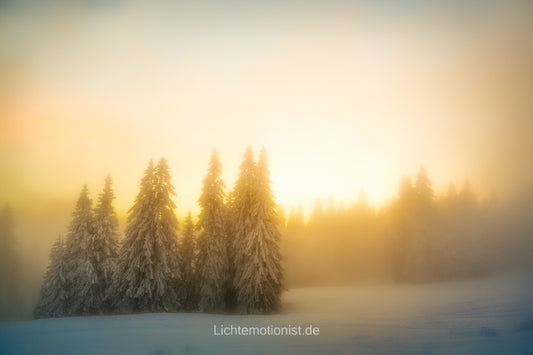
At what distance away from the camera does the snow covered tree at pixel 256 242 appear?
71.5 ft

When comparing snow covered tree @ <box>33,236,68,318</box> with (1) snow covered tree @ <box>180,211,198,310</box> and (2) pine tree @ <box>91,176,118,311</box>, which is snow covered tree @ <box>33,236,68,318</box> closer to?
(2) pine tree @ <box>91,176,118,311</box>

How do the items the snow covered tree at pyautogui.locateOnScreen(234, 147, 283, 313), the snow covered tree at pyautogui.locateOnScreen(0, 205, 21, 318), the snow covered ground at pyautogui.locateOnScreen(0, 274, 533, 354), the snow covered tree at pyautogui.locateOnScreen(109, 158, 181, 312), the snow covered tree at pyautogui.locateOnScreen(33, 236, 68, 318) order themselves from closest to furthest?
the snow covered ground at pyautogui.locateOnScreen(0, 274, 533, 354)
the snow covered tree at pyautogui.locateOnScreen(234, 147, 283, 313)
the snow covered tree at pyautogui.locateOnScreen(109, 158, 181, 312)
the snow covered tree at pyautogui.locateOnScreen(33, 236, 68, 318)
the snow covered tree at pyautogui.locateOnScreen(0, 205, 21, 318)

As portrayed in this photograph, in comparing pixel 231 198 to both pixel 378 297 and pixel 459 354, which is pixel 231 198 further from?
pixel 459 354

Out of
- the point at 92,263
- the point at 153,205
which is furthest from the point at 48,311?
the point at 153,205

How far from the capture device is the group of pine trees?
73.0 feet

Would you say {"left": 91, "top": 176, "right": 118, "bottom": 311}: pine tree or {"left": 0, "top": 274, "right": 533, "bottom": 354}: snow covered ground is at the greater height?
{"left": 91, "top": 176, "right": 118, "bottom": 311}: pine tree

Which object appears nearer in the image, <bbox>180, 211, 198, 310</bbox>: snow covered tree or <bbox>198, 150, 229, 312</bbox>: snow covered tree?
<bbox>198, 150, 229, 312</bbox>: snow covered tree

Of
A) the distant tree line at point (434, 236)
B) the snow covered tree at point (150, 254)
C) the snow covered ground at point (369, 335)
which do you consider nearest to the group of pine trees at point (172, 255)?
the snow covered tree at point (150, 254)

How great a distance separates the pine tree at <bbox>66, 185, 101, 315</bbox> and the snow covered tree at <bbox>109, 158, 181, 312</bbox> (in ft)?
15.0

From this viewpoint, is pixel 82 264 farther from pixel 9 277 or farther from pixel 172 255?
pixel 9 277

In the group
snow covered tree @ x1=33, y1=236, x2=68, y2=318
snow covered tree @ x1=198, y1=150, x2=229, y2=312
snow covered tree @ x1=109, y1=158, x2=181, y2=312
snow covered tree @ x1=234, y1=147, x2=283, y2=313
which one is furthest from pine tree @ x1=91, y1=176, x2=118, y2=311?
snow covered tree @ x1=234, y1=147, x2=283, y2=313

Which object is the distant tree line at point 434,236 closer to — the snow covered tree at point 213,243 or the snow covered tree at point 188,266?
the snow covered tree at point 213,243

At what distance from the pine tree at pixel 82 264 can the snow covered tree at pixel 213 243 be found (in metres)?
11.6

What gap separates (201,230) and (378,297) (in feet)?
53.8
